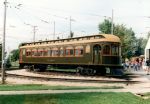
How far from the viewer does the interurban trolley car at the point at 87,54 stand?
106 ft

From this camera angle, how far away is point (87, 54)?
33.1m

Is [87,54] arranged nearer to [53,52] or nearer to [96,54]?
[96,54]

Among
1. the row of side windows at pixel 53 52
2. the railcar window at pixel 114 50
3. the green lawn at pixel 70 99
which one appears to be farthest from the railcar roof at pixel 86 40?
the green lawn at pixel 70 99

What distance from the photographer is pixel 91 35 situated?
3353cm

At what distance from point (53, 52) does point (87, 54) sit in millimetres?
6949

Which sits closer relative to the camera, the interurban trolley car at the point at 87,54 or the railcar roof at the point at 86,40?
the interurban trolley car at the point at 87,54

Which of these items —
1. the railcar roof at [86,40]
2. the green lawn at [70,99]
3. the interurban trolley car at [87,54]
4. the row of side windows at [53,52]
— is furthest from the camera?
the row of side windows at [53,52]

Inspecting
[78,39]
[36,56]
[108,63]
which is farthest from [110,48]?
[36,56]

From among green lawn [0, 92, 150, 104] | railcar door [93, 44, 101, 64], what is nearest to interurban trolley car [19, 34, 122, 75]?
railcar door [93, 44, 101, 64]

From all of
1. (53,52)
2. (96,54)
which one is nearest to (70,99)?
(96,54)

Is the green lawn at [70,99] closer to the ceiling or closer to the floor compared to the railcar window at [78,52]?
closer to the floor

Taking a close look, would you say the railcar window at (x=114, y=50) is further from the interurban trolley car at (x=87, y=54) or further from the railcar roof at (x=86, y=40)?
the railcar roof at (x=86, y=40)

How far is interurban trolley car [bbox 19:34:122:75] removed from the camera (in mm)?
32250

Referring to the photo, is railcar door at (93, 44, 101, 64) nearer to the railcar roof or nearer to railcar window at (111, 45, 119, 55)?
the railcar roof
